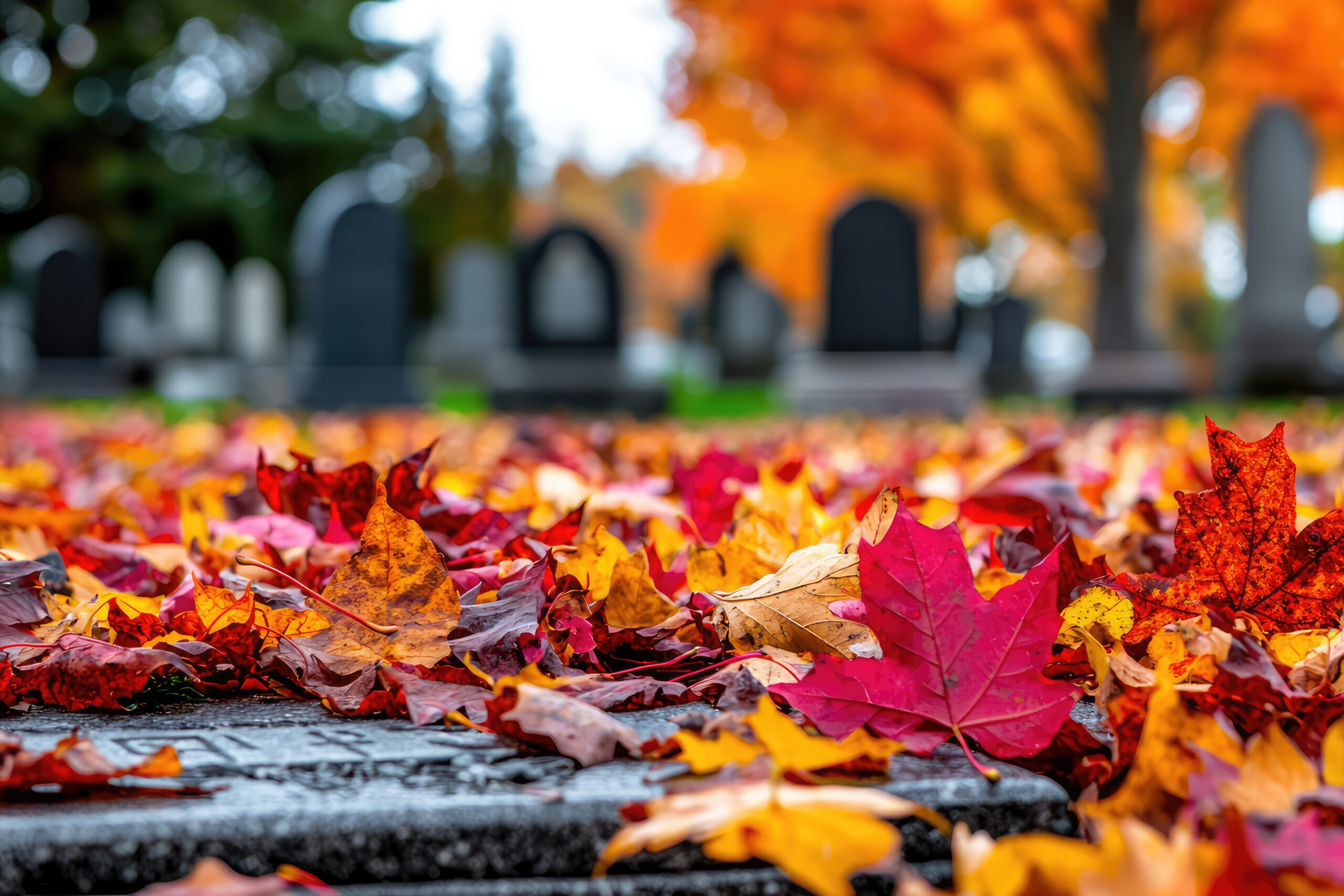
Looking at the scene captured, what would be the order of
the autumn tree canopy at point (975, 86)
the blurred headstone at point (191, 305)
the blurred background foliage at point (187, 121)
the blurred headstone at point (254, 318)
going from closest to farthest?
1. the autumn tree canopy at point (975, 86)
2. the blurred headstone at point (191, 305)
3. the blurred headstone at point (254, 318)
4. the blurred background foliage at point (187, 121)

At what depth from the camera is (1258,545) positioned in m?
1.22

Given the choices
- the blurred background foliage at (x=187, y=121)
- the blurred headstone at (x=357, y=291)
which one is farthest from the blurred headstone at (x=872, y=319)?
the blurred background foliage at (x=187, y=121)

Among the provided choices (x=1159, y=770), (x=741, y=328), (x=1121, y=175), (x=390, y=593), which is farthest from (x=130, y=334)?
(x=1159, y=770)

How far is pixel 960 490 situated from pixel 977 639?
4.00ft

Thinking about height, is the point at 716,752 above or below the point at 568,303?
below

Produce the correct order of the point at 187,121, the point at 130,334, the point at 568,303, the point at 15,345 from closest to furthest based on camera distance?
the point at 568,303 < the point at 15,345 < the point at 130,334 < the point at 187,121

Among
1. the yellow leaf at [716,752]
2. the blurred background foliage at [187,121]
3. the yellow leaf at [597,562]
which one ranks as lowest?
the yellow leaf at [716,752]

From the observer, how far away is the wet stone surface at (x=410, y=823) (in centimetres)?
86

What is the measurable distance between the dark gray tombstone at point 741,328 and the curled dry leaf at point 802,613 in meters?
15.3

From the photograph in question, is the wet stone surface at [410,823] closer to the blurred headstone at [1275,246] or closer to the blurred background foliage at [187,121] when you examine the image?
the blurred headstone at [1275,246]

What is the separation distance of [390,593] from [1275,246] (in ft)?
37.4

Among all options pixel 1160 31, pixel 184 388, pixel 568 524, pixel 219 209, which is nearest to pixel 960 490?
pixel 568 524

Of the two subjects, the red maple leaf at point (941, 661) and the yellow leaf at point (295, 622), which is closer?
the red maple leaf at point (941, 661)

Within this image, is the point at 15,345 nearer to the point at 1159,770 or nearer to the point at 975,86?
the point at 975,86
